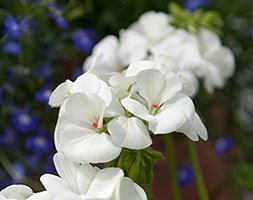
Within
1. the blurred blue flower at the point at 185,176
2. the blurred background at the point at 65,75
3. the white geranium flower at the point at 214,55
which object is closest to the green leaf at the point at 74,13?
the blurred background at the point at 65,75

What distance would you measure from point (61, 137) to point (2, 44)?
66 cm

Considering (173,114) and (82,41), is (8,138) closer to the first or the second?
(82,41)

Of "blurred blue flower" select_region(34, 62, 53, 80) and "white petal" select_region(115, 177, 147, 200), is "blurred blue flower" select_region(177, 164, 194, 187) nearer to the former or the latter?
"blurred blue flower" select_region(34, 62, 53, 80)

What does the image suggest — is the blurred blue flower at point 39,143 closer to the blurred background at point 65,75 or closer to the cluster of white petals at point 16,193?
the blurred background at point 65,75

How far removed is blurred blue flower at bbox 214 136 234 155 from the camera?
149cm

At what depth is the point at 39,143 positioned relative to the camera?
4.17 feet

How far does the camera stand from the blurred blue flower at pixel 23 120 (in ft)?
4.13

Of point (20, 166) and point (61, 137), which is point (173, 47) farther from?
point (61, 137)

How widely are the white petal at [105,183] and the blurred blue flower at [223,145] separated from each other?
3.01 ft

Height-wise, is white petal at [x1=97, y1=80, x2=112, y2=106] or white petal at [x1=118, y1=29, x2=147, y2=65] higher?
white petal at [x1=97, y1=80, x2=112, y2=106]

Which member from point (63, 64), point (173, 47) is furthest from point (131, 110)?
point (63, 64)

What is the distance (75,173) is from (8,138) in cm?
69

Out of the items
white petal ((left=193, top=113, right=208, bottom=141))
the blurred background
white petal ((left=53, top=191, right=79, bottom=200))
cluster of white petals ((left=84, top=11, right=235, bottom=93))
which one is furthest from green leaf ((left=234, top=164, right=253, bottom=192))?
white petal ((left=53, top=191, right=79, bottom=200))

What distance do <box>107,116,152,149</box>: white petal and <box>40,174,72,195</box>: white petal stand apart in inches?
2.2
